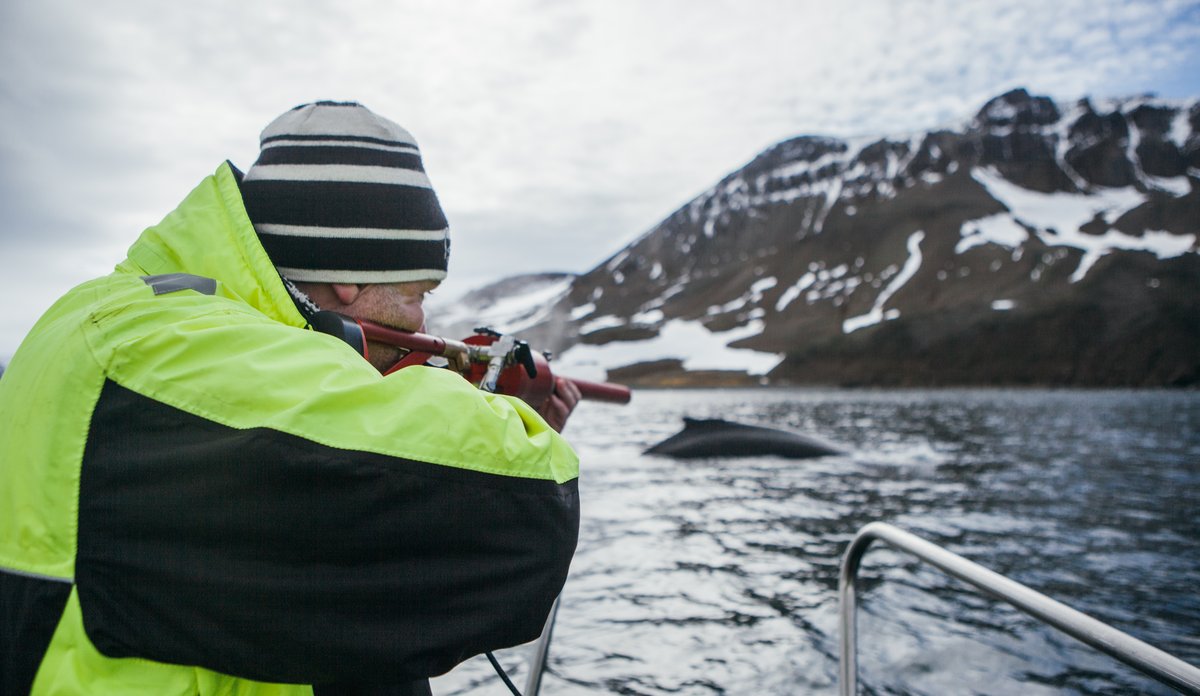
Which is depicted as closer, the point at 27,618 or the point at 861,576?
the point at 27,618

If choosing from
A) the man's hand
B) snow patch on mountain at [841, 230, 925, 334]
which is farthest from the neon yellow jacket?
snow patch on mountain at [841, 230, 925, 334]

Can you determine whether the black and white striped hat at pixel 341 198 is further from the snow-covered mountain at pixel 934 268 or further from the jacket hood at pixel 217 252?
the snow-covered mountain at pixel 934 268

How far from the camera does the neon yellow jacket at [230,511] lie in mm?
1051

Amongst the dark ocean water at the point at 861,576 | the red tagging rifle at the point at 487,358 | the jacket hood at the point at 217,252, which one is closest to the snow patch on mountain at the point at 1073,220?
the dark ocean water at the point at 861,576

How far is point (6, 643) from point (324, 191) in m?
1.01

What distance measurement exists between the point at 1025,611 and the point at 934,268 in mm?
119781

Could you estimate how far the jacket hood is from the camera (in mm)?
1447

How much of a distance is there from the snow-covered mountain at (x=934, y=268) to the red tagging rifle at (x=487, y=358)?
9080cm

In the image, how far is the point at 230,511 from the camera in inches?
41.1

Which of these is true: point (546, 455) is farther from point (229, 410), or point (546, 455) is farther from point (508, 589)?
point (229, 410)

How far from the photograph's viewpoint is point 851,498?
13727 mm

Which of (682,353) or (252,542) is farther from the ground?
(682,353)

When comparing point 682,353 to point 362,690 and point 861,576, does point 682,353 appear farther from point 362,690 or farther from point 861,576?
point 362,690

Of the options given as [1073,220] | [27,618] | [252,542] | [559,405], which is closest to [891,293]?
[1073,220]
